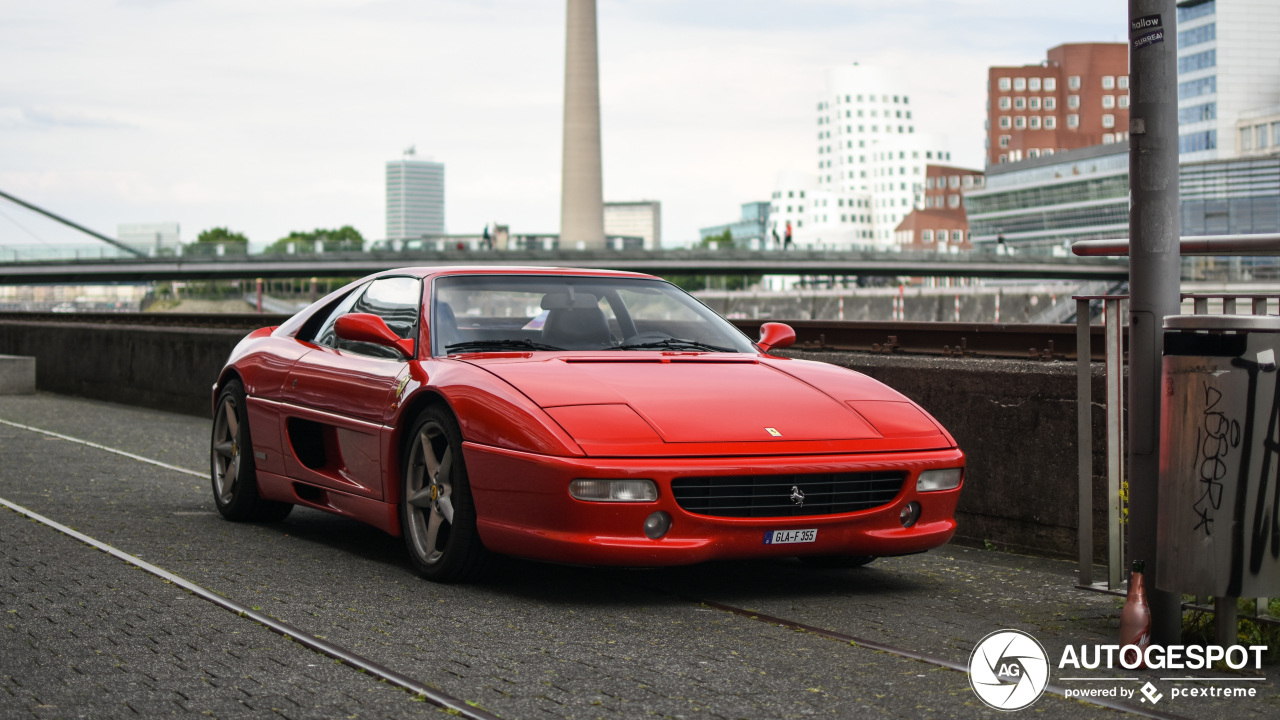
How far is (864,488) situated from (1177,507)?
1301 mm

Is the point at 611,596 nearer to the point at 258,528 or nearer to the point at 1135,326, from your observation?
the point at 1135,326

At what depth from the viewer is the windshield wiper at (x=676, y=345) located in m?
6.17

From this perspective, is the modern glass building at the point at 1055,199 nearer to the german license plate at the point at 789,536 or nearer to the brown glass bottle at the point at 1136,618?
the german license plate at the point at 789,536

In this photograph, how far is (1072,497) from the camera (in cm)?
654

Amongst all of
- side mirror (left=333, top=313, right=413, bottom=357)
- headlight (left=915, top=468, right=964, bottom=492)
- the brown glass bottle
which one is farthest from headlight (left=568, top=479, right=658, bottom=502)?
the brown glass bottle

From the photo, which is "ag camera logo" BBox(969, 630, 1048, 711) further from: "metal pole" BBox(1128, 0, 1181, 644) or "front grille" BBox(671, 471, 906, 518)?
"front grille" BBox(671, 471, 906, 518)

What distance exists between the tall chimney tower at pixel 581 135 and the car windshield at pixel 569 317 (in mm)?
84608

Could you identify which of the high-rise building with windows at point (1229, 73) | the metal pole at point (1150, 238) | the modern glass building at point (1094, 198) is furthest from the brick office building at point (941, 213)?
the metal pole at point (1150, 238)

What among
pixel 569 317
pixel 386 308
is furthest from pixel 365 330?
pixel 569 317

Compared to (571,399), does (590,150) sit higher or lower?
higher

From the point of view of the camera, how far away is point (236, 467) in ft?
24.1

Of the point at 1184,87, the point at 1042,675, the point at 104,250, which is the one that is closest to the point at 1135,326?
the point at 1042,675

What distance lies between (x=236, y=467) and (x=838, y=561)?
3168mm

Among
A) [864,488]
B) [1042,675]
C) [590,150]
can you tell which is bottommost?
[1042,675]
